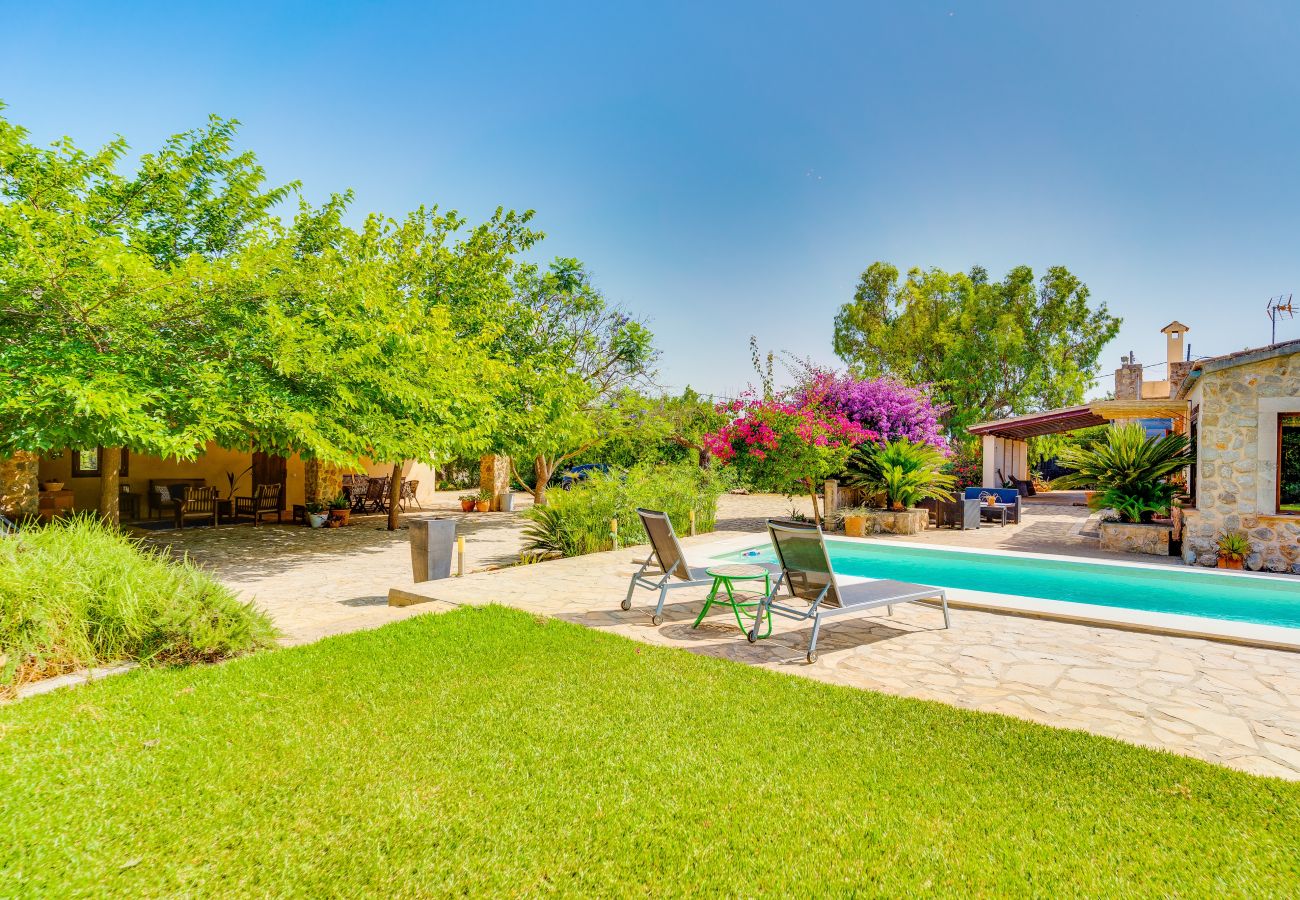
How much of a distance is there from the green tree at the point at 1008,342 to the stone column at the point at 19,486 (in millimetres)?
30898

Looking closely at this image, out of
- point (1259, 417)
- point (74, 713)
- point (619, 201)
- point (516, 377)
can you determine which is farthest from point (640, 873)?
point (619, 201)

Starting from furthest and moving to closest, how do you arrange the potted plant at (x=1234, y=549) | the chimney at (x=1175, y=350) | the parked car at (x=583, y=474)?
the chimney at (x=1175, y=350) → the parked car at (x=583, y=474) → the potted plant at (x=1234, y=549)

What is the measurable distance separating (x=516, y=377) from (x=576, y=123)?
6084 mm

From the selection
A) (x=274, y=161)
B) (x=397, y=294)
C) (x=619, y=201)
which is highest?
(x=619, y=201)

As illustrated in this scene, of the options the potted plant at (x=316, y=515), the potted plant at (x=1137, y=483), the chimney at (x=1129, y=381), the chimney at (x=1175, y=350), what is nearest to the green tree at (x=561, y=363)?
the potted plant at (x=316, y=515)

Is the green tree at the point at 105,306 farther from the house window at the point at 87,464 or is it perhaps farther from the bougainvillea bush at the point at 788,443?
the bougainvillea bush at the point at 788,443

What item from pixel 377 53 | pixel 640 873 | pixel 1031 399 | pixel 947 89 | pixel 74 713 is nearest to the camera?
pixel 640 873

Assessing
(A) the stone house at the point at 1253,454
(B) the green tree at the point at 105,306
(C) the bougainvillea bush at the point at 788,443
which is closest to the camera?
(B) the green tree at the point at 105,306

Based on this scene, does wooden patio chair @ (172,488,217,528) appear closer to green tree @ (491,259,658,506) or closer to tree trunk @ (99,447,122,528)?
tree trunk @ (99,447,122,528)

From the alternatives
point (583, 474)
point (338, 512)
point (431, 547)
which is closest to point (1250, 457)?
point (431, 547)

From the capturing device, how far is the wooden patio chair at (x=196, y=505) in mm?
14328

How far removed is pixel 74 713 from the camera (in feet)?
12.3

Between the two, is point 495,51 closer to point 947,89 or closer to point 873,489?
point 947,89

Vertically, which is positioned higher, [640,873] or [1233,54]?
[1233,54]
